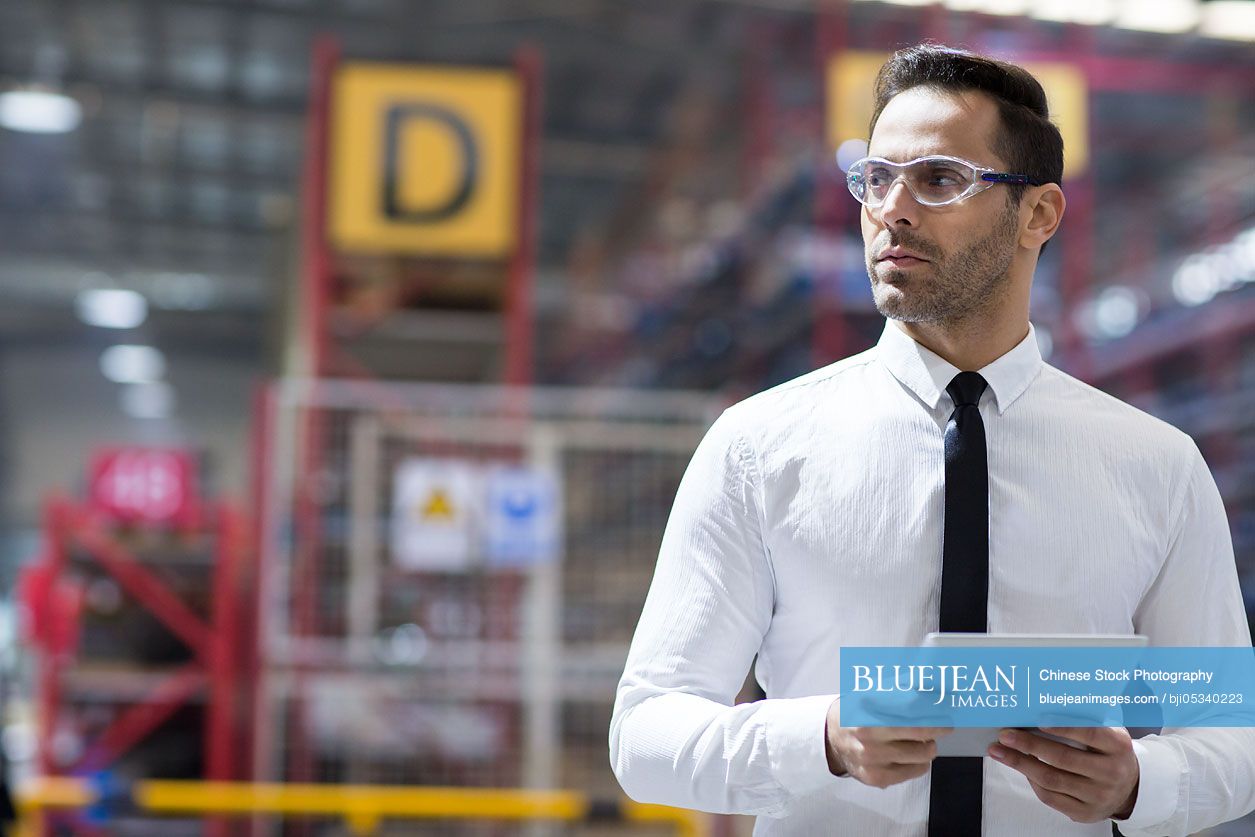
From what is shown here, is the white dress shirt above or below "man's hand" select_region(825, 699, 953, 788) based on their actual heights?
above

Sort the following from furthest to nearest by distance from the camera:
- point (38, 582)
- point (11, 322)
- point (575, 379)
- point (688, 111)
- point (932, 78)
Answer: point (11, 322), point (575, 379), point (688, 111), point (38, 582), point (932, 78)

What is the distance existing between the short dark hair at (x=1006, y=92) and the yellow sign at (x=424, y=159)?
559cm

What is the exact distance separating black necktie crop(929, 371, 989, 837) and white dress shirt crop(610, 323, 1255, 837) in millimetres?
19

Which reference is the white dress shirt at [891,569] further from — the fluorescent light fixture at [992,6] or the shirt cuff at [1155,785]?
the fluorescent light fixture at [992,6]

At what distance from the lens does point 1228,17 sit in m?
9.86

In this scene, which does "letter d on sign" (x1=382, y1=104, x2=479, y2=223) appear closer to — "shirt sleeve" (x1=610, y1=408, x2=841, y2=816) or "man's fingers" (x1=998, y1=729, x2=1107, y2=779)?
"shirt sleeve" (x1=610, y1=408, x2=841, y2=816)

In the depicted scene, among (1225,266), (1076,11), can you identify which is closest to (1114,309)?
(1225,266)

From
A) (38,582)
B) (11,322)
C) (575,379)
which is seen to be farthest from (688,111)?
(11,322)

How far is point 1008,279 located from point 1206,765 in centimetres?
51

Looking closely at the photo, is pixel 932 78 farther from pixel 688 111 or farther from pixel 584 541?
pixel 688 111

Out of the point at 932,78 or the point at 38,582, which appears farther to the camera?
the point at 38,582

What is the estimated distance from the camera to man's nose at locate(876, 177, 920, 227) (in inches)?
56.6

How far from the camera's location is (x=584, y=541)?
6363mm

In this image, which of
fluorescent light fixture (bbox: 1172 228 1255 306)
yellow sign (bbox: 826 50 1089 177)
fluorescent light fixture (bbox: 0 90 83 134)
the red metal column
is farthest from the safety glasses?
fluorescent light fixture (bbox: 0 90 83 134)
